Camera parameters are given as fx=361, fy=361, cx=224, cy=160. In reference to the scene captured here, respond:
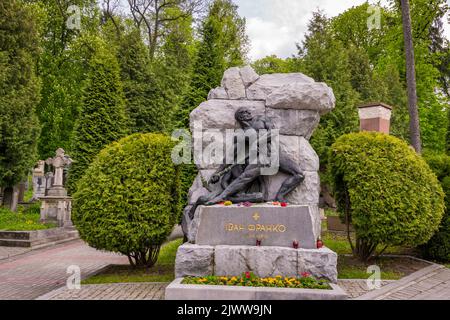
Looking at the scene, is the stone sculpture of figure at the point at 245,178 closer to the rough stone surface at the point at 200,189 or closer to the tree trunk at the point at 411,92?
the rough stone surface at the point at 200,189

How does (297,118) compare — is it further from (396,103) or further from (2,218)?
(396,103)

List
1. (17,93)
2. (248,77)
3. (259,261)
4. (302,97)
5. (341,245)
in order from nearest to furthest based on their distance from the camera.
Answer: (259,261)
(302,97)
(248,77)
(341,245)
(17,93)

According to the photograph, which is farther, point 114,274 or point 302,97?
point 114,274

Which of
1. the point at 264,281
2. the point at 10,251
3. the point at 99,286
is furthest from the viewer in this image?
the point at 10,251

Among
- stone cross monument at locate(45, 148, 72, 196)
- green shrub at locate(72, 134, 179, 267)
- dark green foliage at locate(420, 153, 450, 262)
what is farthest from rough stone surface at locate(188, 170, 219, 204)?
stone cross monument at locate(45, 148, 72, 196)

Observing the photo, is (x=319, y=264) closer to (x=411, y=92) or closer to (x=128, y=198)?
→ (x=128, y=198)

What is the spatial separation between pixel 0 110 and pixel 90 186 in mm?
12405

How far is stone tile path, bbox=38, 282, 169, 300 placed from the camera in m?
5.54

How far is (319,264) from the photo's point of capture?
5.55 m

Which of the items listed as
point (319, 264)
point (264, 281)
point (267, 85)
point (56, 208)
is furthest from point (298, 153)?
point (56, 208)

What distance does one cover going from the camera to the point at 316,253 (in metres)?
5.59

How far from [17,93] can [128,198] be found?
13865 mm

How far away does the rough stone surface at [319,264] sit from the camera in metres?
5.54

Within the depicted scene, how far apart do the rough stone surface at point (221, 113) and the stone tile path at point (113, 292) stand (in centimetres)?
311
